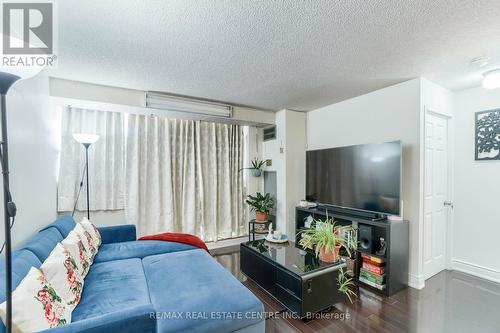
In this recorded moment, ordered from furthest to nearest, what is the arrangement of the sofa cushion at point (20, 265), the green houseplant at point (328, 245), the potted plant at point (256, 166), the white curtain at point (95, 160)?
the potted plant at point (256, 166) < the white curtain at point (95, 160) < the green houseplant at point (328, 245) < the sofa cushion at point (20, 265)

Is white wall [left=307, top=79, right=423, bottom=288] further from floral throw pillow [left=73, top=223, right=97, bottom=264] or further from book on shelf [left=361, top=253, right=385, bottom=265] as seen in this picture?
floral throw pillow [left=73, top=223, right=97, bottom=264]

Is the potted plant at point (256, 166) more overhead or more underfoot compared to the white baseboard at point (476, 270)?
more overhead

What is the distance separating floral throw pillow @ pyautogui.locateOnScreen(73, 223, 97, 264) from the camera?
80.4 inches

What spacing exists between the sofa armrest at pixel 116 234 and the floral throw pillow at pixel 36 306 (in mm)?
1491

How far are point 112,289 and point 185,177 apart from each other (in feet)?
7.32

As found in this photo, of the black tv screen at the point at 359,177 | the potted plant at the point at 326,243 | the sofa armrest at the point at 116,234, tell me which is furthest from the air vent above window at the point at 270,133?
the sofa armrest at the point at 116,234

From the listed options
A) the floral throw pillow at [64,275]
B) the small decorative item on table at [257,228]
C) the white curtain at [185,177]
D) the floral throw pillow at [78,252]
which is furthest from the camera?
the small decorative item on table at [257,228]

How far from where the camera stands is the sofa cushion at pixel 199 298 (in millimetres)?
1381

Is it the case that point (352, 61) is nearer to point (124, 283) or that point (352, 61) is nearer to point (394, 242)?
point (394, 242)

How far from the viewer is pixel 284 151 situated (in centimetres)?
392

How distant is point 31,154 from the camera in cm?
207

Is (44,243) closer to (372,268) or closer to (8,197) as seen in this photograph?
(8,197)

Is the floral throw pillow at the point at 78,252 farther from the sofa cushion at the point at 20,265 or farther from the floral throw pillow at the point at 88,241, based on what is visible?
the sofa cushion at the point at 20,265

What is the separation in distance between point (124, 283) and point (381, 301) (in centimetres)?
234
